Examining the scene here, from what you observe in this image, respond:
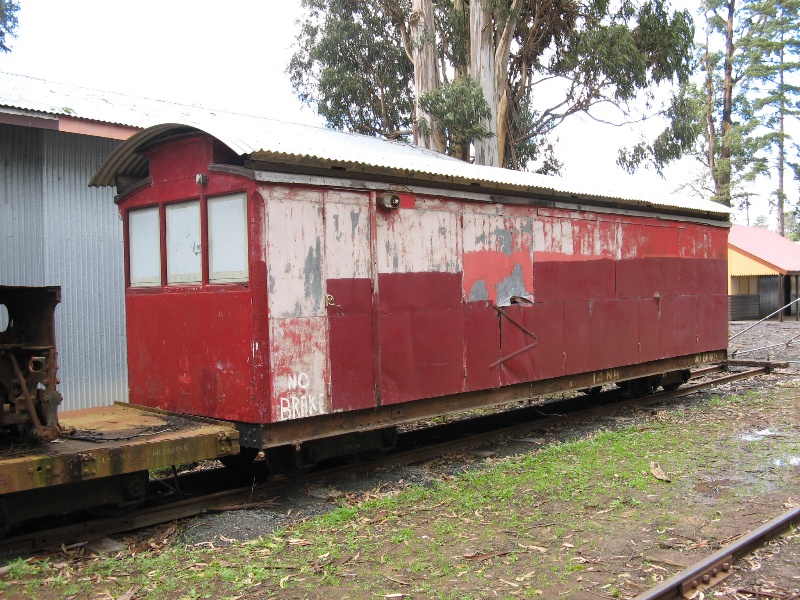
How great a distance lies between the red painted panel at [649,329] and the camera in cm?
1106

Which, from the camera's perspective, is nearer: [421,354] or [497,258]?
[421,354]

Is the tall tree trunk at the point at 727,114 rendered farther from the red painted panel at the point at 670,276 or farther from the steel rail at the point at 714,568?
the steel rail at the point at 714,568

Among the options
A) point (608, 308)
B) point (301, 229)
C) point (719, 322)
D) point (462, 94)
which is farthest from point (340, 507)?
point (462, 94)

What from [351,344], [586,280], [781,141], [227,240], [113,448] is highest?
[781,141]

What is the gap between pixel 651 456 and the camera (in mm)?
8125

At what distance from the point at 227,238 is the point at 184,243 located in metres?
0.69

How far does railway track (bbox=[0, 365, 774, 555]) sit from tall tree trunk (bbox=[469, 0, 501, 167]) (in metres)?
11.2

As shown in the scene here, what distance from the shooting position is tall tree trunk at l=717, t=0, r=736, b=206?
39.2 metres

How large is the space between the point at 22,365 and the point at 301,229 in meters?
2.47

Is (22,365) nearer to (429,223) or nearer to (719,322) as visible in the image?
(429,223)

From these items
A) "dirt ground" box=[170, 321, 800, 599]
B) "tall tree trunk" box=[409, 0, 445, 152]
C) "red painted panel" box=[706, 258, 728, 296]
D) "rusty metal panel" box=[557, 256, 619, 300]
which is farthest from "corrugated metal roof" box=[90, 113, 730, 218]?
"tall tree trunk" box=[409, 0, 445, 152]

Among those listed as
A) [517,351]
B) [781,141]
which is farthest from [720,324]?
[781,141]

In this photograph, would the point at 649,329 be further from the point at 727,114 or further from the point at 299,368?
the point at 727,114

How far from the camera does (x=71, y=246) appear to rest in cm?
1052
